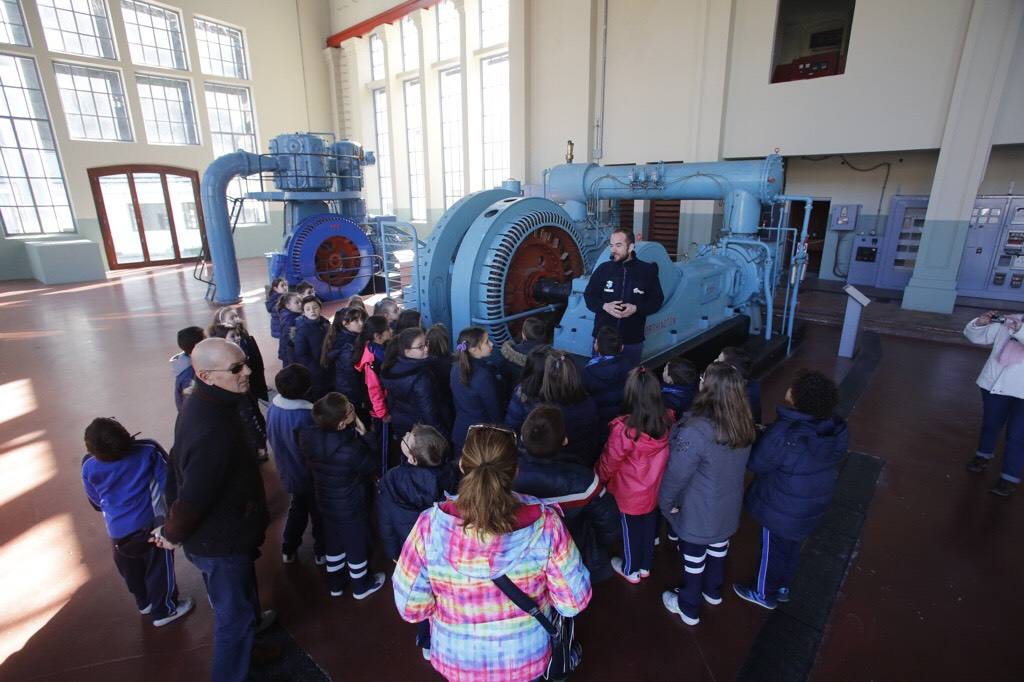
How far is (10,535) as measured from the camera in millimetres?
2803

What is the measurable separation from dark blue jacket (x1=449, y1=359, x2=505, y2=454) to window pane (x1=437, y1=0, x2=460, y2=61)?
41.9 feet

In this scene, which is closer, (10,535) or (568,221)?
(10,535)

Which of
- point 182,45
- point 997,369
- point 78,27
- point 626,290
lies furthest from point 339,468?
A: point 182,45

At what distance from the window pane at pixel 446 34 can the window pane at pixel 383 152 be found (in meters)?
2.74

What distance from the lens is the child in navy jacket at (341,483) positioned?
207 centimetres

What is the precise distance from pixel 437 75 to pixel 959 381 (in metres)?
12.9

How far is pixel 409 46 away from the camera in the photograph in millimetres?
14062

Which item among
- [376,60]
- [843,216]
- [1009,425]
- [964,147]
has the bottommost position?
[1009,425]

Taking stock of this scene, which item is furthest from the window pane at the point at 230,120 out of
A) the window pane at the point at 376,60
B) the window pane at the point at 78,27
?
the window pane at the point at 376,60

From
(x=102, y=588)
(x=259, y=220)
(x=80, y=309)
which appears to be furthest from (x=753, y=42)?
(x=259, y=220)

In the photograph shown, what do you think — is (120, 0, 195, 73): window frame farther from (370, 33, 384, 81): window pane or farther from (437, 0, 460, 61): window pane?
(437, 0, 460, 61): window pane

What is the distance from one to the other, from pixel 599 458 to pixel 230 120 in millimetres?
15539

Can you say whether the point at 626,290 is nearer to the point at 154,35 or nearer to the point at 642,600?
the point at 642,600

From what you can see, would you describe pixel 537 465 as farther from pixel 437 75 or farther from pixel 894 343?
pixel 437 75
